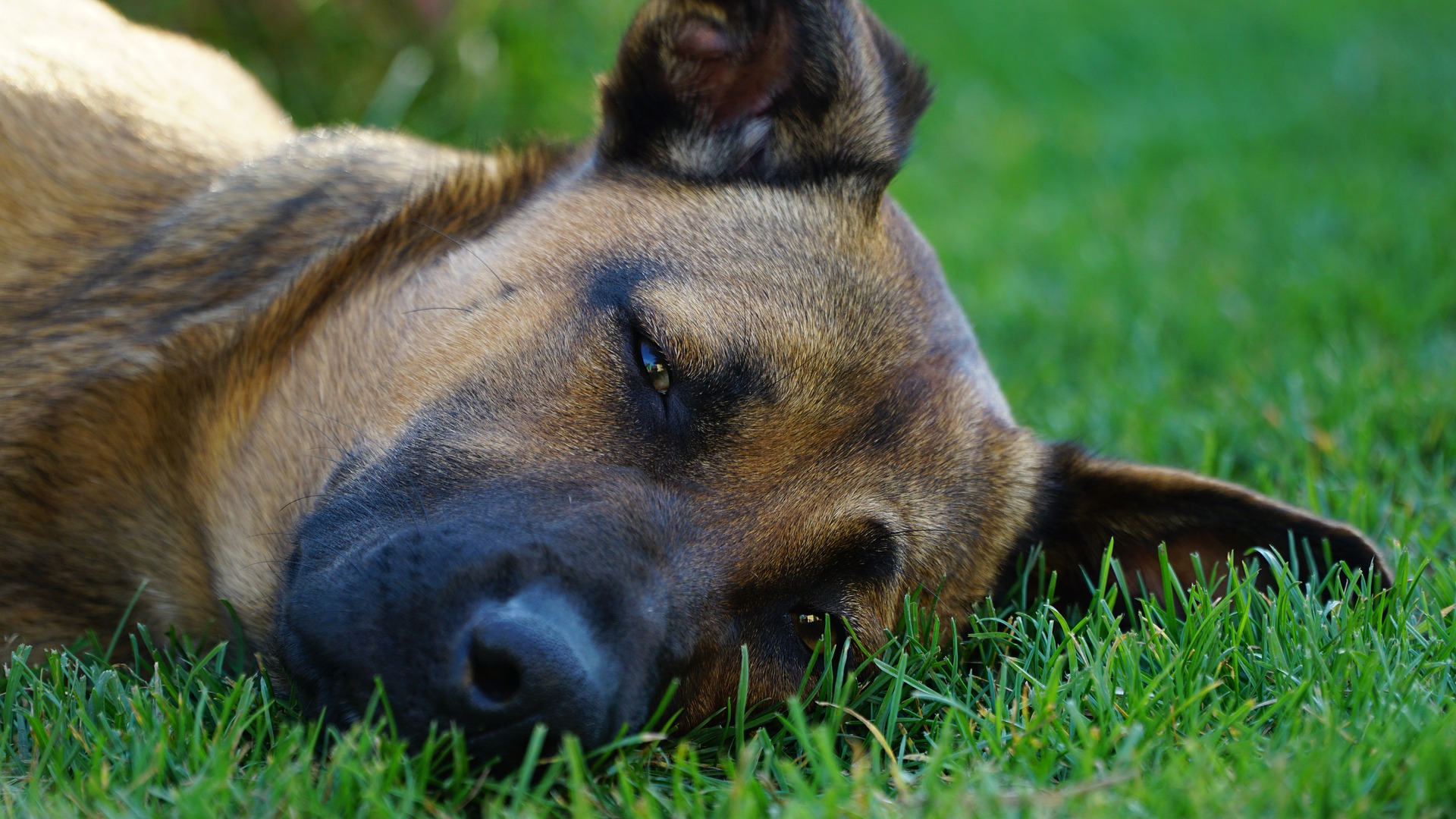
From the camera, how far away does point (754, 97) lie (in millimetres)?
3168

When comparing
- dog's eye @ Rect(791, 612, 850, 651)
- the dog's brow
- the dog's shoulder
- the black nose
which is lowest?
dog's eye @ Rect(791, 612, 850, 651)

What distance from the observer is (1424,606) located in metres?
2.79

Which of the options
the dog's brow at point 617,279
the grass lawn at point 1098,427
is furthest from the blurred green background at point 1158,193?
the dog's brow at point 617,279

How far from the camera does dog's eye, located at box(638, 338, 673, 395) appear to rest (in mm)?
2553

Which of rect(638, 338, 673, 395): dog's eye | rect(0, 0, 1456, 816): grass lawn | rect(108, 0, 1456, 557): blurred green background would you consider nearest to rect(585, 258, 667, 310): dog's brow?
rect(638, 338, 673, 395): dog's eye

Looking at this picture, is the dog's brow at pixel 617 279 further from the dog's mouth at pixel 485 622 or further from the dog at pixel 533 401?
the dog's mouth at pixel 485 622

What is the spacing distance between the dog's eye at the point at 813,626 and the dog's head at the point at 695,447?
0.04ft

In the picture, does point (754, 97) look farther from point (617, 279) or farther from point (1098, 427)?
point (1098, 427)

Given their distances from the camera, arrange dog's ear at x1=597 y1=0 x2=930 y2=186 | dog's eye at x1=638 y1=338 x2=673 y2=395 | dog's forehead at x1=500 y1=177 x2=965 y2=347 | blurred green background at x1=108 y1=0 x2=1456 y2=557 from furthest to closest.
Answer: blurred green background at x1=108 y1=0 x2=1456 y2=557 → dog's ear at x1=597 y1=0 x2=930 y2=186 → dog's forehead at x1=500 y1=177 x2=965 y2=347 → dog's eye at x1=638 y1=338 x2=673 y2=395

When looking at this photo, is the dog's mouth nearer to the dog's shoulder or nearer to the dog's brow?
the dog's brow

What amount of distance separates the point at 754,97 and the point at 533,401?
3.82 feet

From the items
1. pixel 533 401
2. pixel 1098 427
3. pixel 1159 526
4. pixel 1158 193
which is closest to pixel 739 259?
pixel 533 401

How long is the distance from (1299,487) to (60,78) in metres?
3.86

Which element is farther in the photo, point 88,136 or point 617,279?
point 88,136
